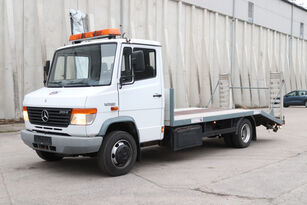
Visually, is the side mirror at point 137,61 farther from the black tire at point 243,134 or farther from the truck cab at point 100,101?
the black tire at point 243,134

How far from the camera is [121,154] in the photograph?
5.89 m

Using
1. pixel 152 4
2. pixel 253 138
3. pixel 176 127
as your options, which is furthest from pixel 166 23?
pixel 176 127

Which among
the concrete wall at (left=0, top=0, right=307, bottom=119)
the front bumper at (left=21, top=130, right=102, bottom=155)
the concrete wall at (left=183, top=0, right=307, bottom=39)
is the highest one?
the concrete wall at (left=183, top=0, right=307, bottom=39)

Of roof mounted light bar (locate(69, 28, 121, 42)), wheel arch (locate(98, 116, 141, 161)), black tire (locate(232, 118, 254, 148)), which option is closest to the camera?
wheel arch (locate(98, 116, 141, 161))

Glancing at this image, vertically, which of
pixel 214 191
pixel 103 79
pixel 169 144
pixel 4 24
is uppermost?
pixel 4 24

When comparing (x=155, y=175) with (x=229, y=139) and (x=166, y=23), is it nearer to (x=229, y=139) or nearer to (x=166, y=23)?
(x=229, y=139)

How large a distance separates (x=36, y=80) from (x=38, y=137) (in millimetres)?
8545

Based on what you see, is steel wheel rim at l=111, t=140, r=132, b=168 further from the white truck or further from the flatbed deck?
the flatbed deck

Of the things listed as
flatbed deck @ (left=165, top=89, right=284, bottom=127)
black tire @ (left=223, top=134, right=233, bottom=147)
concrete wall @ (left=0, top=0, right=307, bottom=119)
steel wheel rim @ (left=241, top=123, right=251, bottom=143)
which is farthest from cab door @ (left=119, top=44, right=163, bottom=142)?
concrete wall @ (left=0, top=0, right=307, bottom=119)

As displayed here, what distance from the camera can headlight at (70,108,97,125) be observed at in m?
5.43

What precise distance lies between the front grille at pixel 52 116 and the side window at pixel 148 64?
149 centimetres

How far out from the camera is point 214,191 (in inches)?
198

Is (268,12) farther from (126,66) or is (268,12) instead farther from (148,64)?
(126,66)

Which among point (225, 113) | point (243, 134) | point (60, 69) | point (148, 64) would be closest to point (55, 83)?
point (60, 69)
